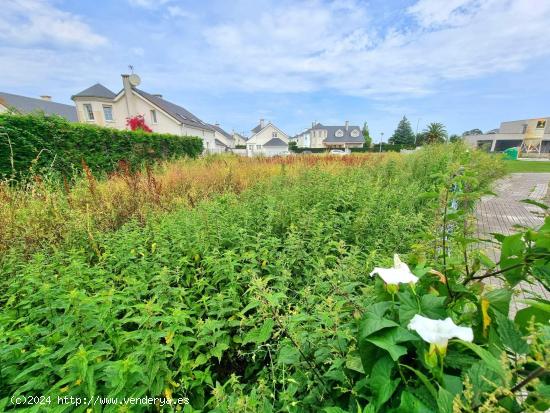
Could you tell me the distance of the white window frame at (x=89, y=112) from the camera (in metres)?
25.6

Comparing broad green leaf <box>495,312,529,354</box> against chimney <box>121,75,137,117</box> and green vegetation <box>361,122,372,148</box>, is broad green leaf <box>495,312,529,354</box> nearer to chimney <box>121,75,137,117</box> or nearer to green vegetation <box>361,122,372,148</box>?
chimney <box>121,75,137,117</box>

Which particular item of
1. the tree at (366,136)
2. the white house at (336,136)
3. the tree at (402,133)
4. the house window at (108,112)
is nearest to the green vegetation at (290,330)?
the house window at (108,112)

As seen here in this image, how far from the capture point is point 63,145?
8.16 meters

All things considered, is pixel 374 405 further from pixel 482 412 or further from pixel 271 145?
pixel 271 145

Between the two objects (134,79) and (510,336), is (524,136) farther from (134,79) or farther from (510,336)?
(510,336)

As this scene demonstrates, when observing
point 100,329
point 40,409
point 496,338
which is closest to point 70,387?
point 40,409

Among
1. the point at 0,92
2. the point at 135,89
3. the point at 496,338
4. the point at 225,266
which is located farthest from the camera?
the point at 0,92

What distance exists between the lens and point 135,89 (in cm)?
2539

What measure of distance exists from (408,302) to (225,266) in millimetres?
1504

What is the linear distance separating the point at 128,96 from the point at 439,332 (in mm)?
29979

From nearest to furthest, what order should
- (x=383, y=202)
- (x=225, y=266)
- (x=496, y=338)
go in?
(x=496, y=338), (x=225, y=266), (x=383, y=202)

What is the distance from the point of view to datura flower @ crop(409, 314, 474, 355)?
64 cm

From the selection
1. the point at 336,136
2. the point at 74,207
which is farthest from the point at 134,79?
the point at 336,136

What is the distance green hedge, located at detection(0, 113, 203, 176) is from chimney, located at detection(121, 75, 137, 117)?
12842mm
